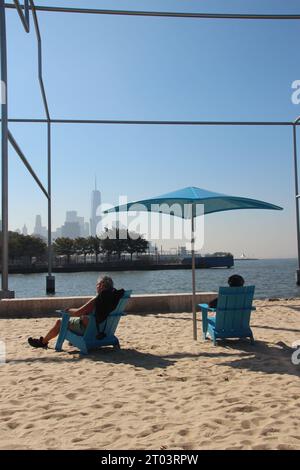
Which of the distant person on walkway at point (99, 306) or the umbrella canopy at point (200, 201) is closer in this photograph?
the distant person on walkway at point (99, 306)

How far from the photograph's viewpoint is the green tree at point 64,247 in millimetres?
97375

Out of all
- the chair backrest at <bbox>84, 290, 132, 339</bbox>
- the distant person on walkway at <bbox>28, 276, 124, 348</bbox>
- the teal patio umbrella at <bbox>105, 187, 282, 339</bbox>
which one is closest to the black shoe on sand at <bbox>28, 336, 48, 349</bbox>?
the distant person on walkway at <bbox>28, 276, 124, 348</bbox>

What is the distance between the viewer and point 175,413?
3.35 m

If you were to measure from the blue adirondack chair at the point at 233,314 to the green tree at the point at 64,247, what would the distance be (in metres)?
93.1

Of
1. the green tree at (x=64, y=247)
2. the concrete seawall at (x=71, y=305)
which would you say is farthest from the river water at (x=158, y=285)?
the green tree at (x=64, y=247)

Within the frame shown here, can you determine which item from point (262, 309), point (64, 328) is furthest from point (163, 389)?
point (262, 309)

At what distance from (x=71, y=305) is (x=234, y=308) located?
4120 millimetres

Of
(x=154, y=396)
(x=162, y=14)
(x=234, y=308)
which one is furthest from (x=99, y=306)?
(x=162, y=14)

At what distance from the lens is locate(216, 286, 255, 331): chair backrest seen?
222 inches

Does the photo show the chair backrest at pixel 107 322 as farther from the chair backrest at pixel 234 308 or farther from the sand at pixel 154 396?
the chair backrest at pixel 234 308

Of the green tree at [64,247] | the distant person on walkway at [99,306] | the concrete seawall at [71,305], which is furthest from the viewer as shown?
the green tree at [64,247]

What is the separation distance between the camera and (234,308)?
5746 millimetres

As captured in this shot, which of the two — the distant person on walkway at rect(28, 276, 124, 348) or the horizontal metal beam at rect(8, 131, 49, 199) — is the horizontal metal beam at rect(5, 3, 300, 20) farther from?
the distant person on walkway at rect(28, 276, 124, 348)
